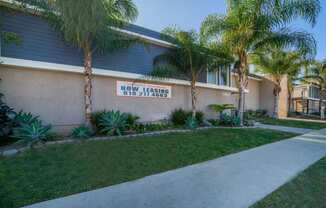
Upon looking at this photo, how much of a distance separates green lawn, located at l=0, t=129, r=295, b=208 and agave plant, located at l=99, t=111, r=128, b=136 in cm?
81

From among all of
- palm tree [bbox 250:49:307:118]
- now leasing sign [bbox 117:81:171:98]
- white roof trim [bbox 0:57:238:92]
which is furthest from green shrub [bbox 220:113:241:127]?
palm tree [bbox 250:49:307:118]

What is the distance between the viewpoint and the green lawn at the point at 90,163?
3.78 metres

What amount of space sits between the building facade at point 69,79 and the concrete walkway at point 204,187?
5.38 metres

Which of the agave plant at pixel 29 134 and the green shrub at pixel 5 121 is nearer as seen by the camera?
the agave plant at pixel 29 134

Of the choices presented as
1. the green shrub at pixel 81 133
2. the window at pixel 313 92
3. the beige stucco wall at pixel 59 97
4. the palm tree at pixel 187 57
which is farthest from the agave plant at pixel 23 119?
Answer: the window at pixel 313 92

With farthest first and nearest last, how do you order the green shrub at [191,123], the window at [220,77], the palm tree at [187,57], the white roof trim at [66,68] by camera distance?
the window at [220,77]
the palm tree at [187,57]
the green shrub at [191,123]
the white roof trim at [66,68]

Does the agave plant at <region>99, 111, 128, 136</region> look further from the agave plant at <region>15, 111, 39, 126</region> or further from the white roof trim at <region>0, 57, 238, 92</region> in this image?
the agave plant at <region>15, 111, 39, 126</region>

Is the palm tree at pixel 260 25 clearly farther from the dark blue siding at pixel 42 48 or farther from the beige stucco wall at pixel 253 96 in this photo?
the beige stucco wall at pixel 253 96

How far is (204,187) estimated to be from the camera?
4.05m

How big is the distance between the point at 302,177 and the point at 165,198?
3434 mm

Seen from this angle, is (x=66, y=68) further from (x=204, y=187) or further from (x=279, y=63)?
(x=279, y=63)

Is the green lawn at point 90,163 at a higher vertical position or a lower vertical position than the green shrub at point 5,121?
lower

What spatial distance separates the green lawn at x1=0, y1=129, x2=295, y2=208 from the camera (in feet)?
12.4

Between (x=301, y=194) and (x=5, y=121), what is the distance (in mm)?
7914
